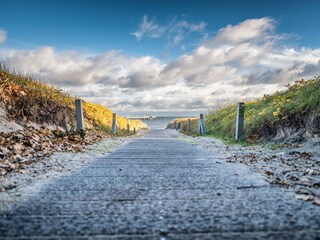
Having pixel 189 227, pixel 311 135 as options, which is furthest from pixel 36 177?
pixel 311 135

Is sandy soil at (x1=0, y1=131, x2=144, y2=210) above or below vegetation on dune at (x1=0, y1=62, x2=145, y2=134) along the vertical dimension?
below

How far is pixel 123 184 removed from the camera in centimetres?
327

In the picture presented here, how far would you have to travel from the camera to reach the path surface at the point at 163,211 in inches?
71.7

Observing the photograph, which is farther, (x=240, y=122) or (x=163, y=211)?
(x=240, y=122)

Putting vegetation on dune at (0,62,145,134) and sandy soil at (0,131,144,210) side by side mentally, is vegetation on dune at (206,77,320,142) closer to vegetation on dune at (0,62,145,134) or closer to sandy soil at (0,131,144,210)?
sandy soil at (0,131,144,210)

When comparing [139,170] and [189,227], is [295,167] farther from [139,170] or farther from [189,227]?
[189,227]

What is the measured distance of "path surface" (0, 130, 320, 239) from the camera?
1.82 meters

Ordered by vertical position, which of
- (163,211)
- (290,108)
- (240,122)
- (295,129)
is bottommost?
(163,211)

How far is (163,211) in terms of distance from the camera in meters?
2.24

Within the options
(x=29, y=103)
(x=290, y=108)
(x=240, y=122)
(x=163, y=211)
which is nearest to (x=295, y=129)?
(x=290, y=108)

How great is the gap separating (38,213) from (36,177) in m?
1.70

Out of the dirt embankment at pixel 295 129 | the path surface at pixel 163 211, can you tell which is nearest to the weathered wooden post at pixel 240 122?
the dirt embankment at pixel 295 129

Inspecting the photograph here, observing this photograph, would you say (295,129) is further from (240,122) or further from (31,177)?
(31,177)

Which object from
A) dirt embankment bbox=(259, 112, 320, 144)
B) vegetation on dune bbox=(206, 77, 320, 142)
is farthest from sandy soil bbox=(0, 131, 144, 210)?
vegetation on dune bbox=(206, 77, 320, 142)
